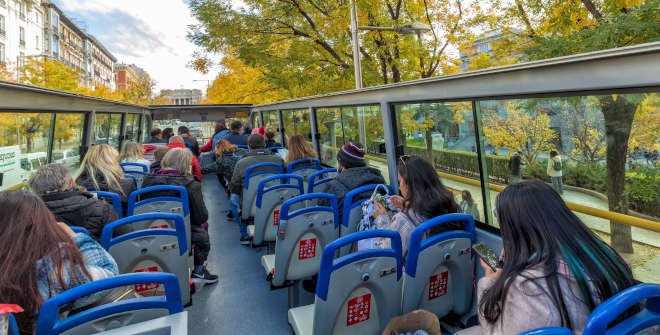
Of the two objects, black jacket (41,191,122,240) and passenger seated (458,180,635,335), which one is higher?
black jacket (41,191,122,240)

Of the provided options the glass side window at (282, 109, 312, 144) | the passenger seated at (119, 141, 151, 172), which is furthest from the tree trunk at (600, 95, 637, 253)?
the glass side window at (282, 109, 312, 144)

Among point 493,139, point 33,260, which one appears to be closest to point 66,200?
point 33,260

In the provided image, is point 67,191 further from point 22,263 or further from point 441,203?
point 441,203

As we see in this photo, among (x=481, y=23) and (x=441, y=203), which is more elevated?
(x=481, y=23)

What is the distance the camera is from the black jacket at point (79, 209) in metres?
2.60

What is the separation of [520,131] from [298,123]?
653 centimetres

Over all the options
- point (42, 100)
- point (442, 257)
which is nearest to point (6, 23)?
point (42, 100)

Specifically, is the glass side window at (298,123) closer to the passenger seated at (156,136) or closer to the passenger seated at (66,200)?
the passenger seated at (156,136)

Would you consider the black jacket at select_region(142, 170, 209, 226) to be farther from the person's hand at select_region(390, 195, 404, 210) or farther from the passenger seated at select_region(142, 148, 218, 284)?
the person's hand at select_region(390, 195, 404, 210)

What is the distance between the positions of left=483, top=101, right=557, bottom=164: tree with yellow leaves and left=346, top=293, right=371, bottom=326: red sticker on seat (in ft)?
6.47

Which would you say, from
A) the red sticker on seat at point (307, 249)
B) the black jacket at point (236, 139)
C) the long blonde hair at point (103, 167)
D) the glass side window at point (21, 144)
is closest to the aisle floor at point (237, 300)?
the red sticker on seat at point (307, 249)

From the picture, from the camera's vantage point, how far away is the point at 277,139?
10625mm

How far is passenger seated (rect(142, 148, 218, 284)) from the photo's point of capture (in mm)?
3893

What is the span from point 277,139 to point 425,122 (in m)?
6.84
